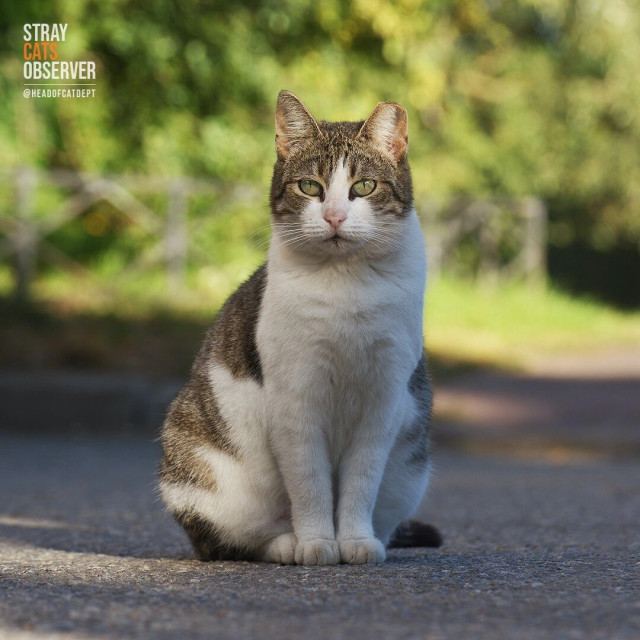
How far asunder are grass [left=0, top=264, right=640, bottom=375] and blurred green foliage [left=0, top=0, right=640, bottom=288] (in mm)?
1891

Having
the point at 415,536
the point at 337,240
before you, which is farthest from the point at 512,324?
the point at 337,240

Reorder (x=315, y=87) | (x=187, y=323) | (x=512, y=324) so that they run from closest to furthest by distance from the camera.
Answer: (x=187, y=323), (x=315, y=87), (x=512, y=324)

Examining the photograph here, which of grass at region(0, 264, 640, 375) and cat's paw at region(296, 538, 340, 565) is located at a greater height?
cat's paw at region(296, 538, 340, 565)

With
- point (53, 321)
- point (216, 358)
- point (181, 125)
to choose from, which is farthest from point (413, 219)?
point (181, 125)

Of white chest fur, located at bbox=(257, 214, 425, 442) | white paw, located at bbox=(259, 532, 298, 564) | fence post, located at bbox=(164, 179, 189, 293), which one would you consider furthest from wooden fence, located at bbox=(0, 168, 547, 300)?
white chest fur, located at bbox=(257, 214, 425, 442)

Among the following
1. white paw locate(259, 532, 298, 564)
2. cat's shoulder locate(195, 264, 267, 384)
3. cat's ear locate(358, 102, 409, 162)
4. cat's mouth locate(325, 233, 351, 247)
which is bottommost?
white paw locate(259, 532, 298, 564)

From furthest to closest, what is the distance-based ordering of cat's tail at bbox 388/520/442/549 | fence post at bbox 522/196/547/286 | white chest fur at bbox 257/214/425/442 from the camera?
fence post at bbox 522/196/547/286
cat's tail at bbox 388/520/442/549
white chest fur at bbox 257/214/425/442

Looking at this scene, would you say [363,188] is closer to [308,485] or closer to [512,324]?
[308,485]

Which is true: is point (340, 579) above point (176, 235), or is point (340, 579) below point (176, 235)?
above

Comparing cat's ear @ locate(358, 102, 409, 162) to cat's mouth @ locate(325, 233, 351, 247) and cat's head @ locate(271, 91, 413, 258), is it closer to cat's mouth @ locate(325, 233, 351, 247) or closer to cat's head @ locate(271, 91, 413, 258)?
cat's head @ locate(271, 91, 413, 258)

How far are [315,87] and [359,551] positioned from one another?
977cm

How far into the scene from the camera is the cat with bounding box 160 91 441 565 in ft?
11.8

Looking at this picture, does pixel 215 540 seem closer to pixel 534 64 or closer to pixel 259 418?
pixel 259 418

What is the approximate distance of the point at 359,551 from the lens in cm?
364
